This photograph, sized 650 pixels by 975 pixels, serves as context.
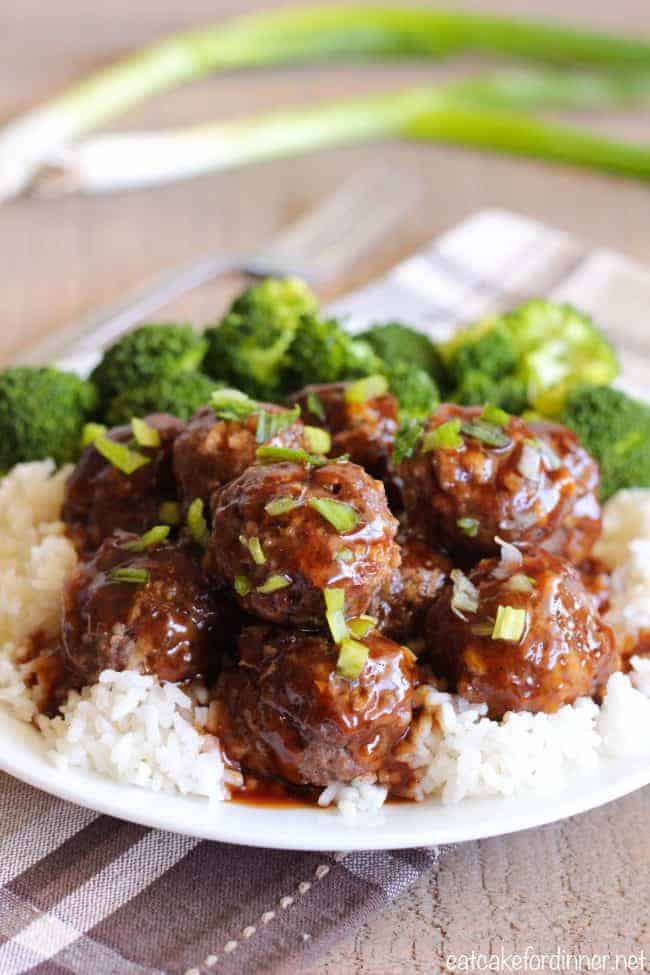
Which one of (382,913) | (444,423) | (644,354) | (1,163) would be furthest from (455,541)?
(1,163)

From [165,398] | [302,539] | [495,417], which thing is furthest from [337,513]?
[165,398]

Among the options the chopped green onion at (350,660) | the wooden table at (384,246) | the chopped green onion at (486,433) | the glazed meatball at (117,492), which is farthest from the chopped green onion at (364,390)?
the wooden table at (384,246)

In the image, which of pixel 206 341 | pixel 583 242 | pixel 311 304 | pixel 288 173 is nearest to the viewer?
pixel 206 341

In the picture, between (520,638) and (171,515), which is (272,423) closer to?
(171,515)

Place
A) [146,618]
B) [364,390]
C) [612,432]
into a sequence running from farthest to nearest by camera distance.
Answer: [612,432]
[364,390]
[146,618]

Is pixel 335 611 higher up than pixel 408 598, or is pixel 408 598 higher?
pixel 335 611

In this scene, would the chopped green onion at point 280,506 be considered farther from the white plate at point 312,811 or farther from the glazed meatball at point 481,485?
the white plate at point 312,811

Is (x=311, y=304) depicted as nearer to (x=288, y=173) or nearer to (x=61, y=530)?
(x=61, y=530)
